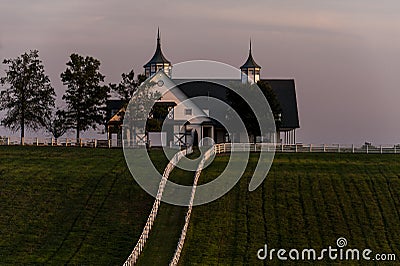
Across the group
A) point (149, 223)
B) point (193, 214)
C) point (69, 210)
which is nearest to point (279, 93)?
point (193, 214)

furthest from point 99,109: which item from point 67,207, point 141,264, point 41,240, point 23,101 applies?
point 141,264

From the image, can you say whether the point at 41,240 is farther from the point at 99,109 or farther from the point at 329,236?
the point at 99,109

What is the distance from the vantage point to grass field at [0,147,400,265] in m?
45.6

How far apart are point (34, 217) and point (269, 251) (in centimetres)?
1358

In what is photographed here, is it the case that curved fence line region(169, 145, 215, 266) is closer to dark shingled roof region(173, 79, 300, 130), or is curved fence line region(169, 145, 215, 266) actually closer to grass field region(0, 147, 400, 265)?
grass field region(0, 147, 400, 265)

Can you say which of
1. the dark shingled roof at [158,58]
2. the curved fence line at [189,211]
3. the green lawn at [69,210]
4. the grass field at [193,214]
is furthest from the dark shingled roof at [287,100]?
Answer: the green lawn at [69,210]

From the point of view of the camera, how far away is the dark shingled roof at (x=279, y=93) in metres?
103

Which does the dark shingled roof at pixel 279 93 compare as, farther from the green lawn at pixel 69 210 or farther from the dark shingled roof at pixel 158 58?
the green lawn at pixel 69 210

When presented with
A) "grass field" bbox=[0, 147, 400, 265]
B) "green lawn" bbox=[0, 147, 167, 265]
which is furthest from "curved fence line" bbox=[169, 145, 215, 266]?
"green lawn" bbox=[0, 147, 167, 265]

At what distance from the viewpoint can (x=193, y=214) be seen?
171 feet

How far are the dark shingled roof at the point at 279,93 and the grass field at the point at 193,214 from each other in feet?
113

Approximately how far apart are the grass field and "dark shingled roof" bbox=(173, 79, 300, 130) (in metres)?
34.5

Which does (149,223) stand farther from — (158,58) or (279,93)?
(279,93)

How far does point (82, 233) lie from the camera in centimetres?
4847
